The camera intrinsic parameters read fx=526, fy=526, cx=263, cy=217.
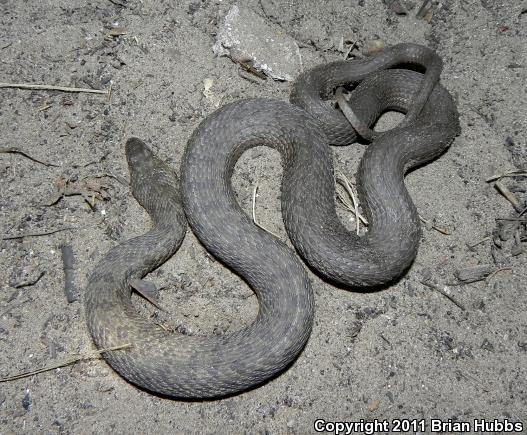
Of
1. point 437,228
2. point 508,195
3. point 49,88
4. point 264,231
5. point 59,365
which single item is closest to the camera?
point 59,365

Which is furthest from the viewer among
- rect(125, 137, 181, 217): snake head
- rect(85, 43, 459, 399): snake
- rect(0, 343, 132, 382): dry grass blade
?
rect(125, 137, 181, 217): snake head

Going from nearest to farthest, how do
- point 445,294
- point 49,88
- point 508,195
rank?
1. point 445,294
2. point 508,195
3. point 49,88

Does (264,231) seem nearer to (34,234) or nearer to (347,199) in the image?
(347,199)

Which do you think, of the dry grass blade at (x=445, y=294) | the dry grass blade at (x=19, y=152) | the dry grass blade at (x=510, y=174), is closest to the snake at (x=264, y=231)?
the dry grass blade at (x=445, y=294)

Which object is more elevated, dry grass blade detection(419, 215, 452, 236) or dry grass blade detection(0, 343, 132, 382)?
dry grass blade detection(419, 215, 452, 236)

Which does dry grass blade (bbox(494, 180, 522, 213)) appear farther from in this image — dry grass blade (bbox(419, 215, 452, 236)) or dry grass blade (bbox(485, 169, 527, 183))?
dry grass blade (bbox(419, 215, 452, 236))

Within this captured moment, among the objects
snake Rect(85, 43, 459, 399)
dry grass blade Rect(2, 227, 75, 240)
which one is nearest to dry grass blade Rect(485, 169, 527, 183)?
snake Rect(85, 43, 459, 399)

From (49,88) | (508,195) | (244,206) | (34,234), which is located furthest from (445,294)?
(49,88)
